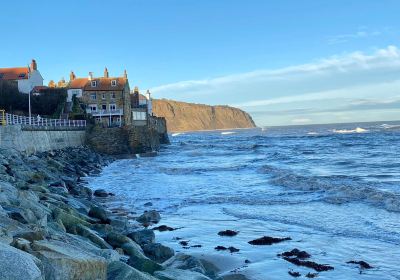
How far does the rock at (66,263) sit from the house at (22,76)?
1981 inches

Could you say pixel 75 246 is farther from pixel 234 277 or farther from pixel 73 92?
pixel 73 92

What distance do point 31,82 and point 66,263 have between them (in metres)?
54.4

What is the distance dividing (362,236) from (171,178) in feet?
52.3

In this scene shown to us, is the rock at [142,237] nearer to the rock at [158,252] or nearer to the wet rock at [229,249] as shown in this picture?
the rock at [158,252]

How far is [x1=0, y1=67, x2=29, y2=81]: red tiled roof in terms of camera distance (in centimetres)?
5483

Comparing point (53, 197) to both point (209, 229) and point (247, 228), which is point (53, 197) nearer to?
point (209, 229)

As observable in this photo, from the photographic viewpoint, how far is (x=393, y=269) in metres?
8.97

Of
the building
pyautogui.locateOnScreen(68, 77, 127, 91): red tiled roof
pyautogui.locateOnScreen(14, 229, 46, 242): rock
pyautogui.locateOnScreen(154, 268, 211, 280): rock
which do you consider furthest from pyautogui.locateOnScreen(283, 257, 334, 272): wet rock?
pyautogui.locateOnScreen(68, 77, 127, 91): red tiled roof

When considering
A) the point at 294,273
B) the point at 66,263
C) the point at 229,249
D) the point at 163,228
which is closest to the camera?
the point at 66,263

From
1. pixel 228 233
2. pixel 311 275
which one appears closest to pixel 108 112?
pixel 228 233

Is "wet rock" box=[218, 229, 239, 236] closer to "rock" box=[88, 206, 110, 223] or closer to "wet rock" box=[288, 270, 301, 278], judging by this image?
"rock" box=[88, 206, 110, 223]

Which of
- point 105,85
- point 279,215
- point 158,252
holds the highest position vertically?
point 105,85

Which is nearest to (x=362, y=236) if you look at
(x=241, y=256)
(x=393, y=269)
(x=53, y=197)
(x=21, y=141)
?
(x=393, y=269)

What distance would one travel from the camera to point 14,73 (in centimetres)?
5600
